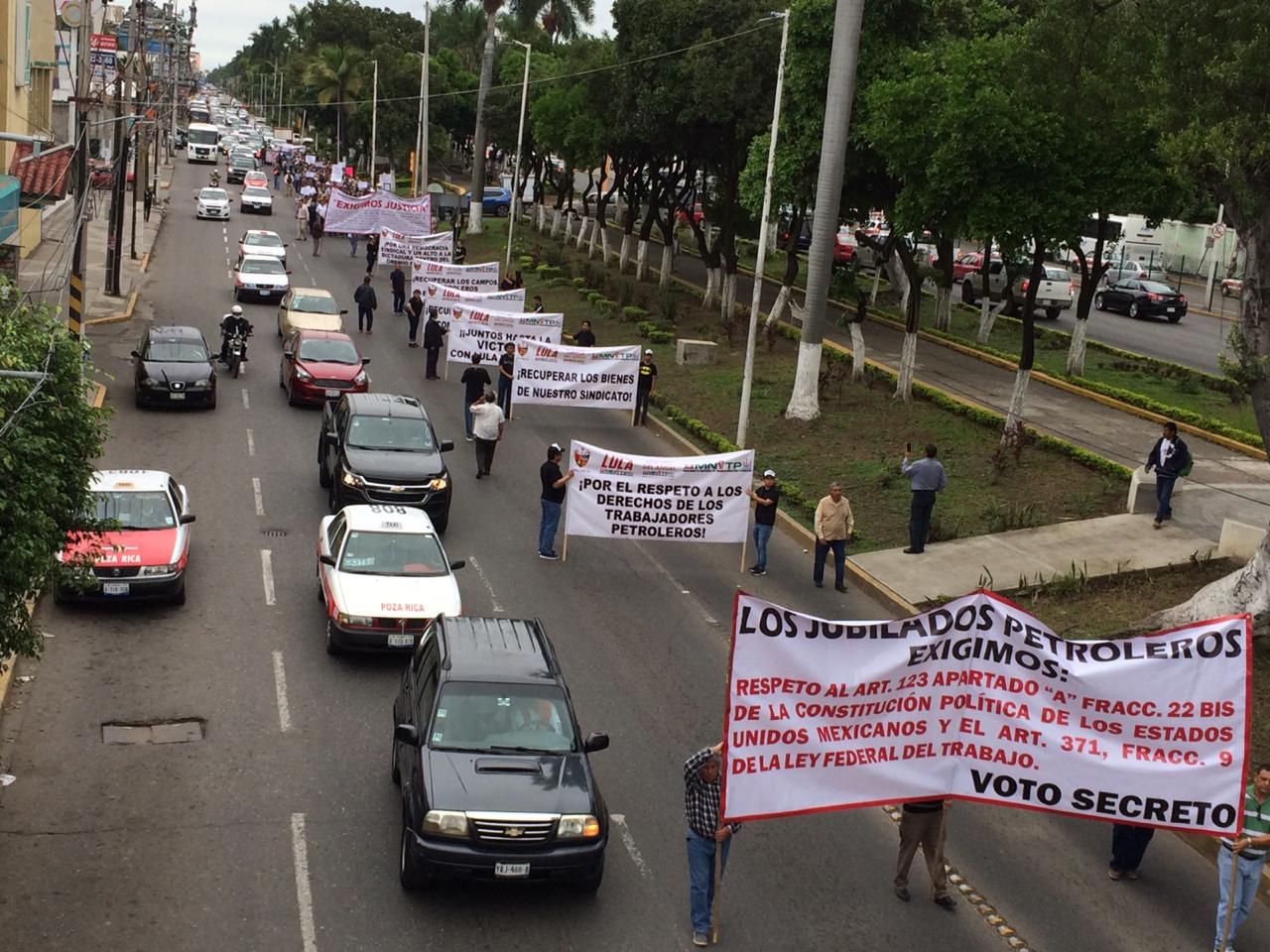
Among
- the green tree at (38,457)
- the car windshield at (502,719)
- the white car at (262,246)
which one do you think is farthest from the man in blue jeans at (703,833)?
the white car at (262,246)

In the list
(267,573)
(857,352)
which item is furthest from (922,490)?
(857,352)

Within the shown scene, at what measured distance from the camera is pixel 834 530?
66.6ft

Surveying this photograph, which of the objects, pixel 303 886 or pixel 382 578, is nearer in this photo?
pixel 303 886

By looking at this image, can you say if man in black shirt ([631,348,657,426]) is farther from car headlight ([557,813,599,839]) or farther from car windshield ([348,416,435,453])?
car headlight ([557,813,599,839])

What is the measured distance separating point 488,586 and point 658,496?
9.71ft

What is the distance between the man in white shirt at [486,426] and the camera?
80.3 feet

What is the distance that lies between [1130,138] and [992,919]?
1646 cm

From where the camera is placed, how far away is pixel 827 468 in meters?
26.5

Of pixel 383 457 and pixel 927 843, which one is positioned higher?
pixel 383 457

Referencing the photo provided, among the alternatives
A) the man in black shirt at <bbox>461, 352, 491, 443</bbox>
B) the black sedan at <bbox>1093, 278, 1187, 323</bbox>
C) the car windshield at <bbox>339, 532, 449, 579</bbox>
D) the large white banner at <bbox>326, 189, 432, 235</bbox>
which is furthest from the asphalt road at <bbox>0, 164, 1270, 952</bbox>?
the black sedan at <bbox>1093, 278, 1187, 323</bbox>

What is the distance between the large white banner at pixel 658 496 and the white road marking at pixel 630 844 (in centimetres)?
804

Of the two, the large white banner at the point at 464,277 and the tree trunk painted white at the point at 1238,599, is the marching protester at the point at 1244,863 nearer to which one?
the tree trunk painted white at the point at 1238,599

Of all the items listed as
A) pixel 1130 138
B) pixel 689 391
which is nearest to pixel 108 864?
pixel 1130 138

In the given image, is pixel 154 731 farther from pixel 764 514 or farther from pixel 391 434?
pixel 764 514
